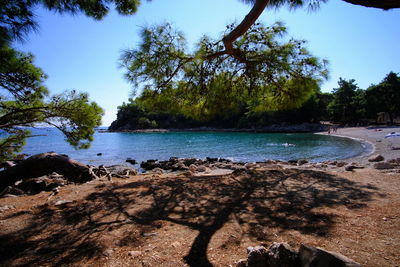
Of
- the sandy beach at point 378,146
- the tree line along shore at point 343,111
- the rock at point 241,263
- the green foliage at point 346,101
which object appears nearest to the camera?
the rock at point 241,263

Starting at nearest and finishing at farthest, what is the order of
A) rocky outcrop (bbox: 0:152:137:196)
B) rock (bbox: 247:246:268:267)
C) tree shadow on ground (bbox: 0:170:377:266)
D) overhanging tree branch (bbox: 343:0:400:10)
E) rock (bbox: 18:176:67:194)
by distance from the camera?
overhanging tree branch (bbox: 343:0:400:10), rock (bbox: 247:246:268:267), tree shadow on ground (bbox: 0:170:377:266), rock (bbox: 18:176:67:194), rocky outcrop (bbox: 0:152:137:196)

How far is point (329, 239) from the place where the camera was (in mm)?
2756

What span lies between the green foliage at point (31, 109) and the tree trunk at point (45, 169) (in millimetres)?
1049

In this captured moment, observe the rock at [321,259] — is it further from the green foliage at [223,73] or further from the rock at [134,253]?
the green foliage at [223,73]

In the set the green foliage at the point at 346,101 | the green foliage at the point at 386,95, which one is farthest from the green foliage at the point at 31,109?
the green foliage at the point at 346,101

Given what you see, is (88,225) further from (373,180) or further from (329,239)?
(373,180)

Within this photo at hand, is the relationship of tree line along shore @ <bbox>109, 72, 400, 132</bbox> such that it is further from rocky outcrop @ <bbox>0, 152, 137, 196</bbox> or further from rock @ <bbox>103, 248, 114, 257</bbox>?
rock @ <bbox>103, 248, 114, 257</bbox>

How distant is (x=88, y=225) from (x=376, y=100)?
54817mm

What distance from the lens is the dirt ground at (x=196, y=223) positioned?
2.54m

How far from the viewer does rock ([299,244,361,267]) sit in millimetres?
1668

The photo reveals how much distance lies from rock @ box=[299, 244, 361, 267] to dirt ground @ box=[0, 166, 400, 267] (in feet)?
2.61

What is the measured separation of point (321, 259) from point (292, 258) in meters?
0.31

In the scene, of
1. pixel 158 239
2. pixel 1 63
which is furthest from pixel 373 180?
pixel 1 63

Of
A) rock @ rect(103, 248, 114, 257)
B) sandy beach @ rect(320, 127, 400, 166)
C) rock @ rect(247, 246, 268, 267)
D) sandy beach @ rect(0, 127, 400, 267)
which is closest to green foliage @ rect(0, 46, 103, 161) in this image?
sandy beach @ rect(0, 127, 400, 267)
